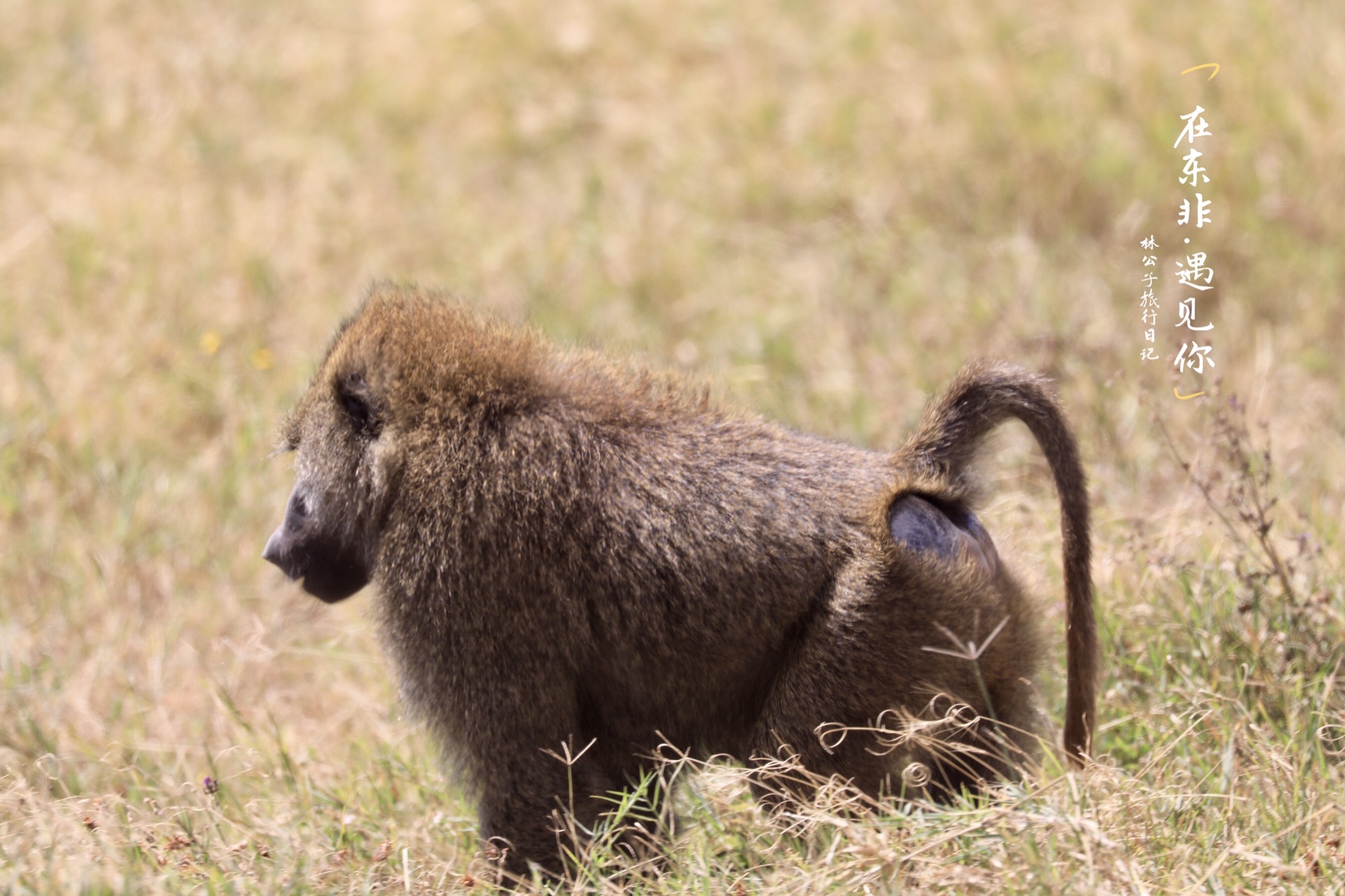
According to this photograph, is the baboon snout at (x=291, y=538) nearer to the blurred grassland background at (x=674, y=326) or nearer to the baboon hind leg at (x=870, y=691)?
the blurred grassland background at (x=674, y=326)

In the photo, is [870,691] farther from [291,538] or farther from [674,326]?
[674,326]

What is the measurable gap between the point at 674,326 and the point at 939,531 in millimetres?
3024

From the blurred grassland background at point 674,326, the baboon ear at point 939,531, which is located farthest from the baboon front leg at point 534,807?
the baboon ear at point 939,531

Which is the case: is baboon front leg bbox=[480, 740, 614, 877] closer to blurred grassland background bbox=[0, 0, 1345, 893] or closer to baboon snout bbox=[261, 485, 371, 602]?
blurred grassland background bbox=[0, 0, 1345, 893]

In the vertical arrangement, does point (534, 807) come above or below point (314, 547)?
below

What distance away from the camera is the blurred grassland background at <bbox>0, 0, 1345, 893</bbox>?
9.53 feet

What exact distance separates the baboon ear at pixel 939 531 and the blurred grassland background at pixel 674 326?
0.50 m

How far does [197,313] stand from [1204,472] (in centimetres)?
402

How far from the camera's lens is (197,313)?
5.88 m

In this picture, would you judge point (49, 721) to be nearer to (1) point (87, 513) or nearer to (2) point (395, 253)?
(1) point (87, 513)

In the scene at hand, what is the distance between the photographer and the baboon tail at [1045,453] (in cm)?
296

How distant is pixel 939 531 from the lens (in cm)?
293

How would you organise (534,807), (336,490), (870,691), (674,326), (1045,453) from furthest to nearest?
1. (674,326)
2. (336,490)
3. (1045,453)
4. (534,807)
5. (870,691)

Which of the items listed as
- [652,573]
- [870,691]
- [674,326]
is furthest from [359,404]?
[674,326]
